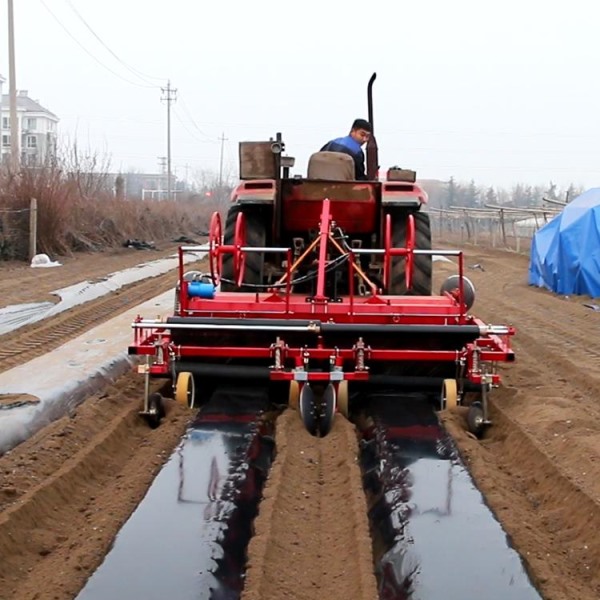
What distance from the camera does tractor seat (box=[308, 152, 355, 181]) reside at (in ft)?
25.5

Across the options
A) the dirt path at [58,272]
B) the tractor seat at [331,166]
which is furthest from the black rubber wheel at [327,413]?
the dirt path at [58,272]

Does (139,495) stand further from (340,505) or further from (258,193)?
(258,193)

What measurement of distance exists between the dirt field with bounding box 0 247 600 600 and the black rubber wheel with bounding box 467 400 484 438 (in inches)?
3.0

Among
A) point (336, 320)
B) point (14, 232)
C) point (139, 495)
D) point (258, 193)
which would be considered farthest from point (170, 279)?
point (139, 495)

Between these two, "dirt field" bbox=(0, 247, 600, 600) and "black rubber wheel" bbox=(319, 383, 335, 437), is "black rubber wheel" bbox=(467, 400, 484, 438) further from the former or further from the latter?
"black rubber wheel" bbox=(319, 383, 335, 437)

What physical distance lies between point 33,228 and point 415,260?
13.8 metres

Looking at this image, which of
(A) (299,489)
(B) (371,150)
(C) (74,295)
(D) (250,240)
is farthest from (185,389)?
(C) (74,295)

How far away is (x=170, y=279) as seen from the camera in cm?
1731

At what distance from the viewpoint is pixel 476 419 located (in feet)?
19.0

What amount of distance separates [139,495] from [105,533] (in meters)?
0.52

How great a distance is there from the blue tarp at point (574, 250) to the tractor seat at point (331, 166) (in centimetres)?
884

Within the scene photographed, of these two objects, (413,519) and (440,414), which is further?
(440,414)

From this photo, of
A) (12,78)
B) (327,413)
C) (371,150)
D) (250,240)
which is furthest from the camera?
(12,78)

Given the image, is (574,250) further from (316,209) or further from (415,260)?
(316,209)
